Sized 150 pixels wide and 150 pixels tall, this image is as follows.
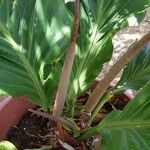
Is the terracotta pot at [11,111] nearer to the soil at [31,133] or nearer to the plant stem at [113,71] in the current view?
the soil at [31,133]

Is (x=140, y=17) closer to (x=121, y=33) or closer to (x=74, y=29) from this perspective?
(x=74, y=29)

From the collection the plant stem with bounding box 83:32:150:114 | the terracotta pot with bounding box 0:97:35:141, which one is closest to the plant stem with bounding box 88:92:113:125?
Answer: the plant stem with bounding box 83:32:150:114

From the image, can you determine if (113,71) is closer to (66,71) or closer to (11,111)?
(66,71)

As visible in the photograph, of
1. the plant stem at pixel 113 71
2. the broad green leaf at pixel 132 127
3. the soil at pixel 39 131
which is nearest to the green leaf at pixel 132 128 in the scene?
the broad green leaf at pixel 132 127

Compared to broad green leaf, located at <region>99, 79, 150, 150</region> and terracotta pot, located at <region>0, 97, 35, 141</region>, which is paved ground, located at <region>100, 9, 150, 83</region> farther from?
broad green leaf, located at <region>99, 79, 150, 150</region>

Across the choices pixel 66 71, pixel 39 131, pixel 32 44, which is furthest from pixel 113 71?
→ pixel 39 131

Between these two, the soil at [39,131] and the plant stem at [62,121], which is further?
the soil at [39,131]
